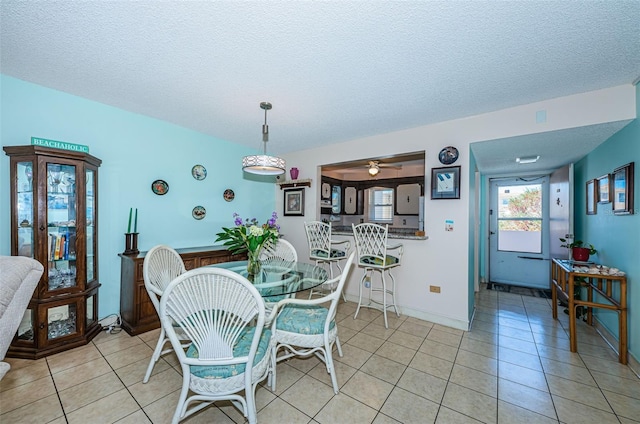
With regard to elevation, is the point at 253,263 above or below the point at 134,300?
above

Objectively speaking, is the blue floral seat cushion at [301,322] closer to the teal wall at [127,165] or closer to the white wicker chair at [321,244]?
the white wicker chair at [321,244]

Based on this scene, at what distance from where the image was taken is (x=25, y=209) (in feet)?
7.41

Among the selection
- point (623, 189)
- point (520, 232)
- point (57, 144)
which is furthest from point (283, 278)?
point (520, 232)

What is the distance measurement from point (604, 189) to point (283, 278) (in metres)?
3.59

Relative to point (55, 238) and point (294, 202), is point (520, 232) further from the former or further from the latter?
point (55, 238)

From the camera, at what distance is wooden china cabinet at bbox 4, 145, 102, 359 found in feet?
7.19

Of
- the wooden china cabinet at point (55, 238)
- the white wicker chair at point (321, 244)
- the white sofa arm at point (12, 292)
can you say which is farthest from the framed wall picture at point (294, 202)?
the white sofa arm at point (12, 292)

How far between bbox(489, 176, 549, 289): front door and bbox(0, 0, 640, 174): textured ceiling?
116 inches

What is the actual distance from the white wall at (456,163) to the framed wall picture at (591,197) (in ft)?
3.96

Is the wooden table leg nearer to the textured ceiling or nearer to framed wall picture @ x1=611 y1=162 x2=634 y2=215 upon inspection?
framed wall picture @ x1=611 y1=162 x2=634 y2=215

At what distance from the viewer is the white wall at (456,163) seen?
232 cm

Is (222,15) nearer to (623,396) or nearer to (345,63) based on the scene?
(345,63)

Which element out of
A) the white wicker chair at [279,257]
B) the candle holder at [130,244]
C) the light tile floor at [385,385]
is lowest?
the light tile floor at [385,385]

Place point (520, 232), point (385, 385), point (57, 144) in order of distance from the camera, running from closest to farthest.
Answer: point (385, 385)
point (57, 144)
point (520, 232)
